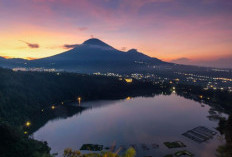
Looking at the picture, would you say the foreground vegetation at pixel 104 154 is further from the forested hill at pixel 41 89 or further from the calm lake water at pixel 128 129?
the forested hill at pixel 41 89

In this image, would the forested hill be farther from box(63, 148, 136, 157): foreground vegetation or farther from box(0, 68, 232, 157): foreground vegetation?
box(63, 148, 136, 157): foreground vegetation

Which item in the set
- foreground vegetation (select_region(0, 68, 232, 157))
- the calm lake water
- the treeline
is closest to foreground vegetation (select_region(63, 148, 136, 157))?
foreground vegetation (select_region(0, 68, 232, 157))

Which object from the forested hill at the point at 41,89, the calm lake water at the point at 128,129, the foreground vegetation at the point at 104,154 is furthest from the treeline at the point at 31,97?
the foreground vegetation at the point at 104,154

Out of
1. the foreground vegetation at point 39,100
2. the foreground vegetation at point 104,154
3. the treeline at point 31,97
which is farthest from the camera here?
the treeline at point 31,97

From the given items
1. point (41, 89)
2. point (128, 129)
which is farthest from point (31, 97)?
point (128, 129)

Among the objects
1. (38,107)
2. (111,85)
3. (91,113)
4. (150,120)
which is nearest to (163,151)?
(150,120)

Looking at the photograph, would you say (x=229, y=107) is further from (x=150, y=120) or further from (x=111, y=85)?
(x=111, y=85)

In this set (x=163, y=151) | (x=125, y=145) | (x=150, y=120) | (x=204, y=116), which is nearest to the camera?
(x=163, y=151)

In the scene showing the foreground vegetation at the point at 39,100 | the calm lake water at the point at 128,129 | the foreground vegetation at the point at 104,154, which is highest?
the foreground vegetation at the point at 104,154
